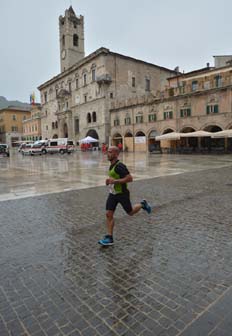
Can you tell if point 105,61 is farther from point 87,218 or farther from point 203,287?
point 203,287

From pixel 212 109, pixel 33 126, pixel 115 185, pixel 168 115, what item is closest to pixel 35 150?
pixel 168 115

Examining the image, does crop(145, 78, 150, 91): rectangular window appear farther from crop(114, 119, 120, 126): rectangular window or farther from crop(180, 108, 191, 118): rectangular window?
crop(180, 108, 191, 118): rectangular window

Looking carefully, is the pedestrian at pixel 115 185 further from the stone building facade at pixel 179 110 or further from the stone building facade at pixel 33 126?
the stone building facade at pixel 33 126

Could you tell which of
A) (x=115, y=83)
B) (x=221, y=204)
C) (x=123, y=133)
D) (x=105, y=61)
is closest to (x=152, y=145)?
(x=123, y=133)

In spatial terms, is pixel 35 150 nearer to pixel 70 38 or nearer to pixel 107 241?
pixel 70 38

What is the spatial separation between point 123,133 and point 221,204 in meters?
35.6

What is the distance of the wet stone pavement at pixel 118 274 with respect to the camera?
2.40 metres

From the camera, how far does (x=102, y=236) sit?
15.1 feet

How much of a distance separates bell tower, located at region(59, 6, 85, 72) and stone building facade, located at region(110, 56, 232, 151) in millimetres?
21397

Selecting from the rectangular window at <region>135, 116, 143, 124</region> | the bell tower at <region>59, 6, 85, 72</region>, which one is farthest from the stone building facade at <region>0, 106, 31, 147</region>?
the rectangular window at <region>135, 116, 143, 124</region>

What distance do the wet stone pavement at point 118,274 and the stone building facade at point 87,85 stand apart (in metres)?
34.7

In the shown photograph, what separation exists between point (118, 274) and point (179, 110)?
32.7 metres

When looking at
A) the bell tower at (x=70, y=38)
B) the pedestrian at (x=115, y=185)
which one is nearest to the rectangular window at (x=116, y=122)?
the bell tower at (x=70, y=38)

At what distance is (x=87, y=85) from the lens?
47.5m
